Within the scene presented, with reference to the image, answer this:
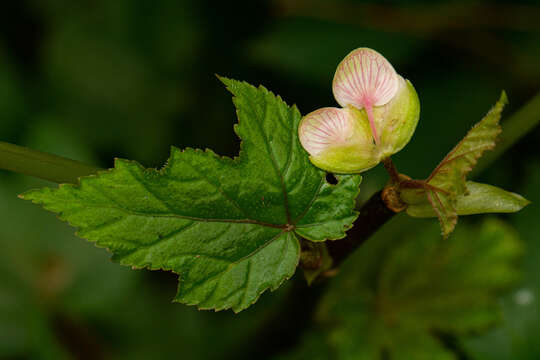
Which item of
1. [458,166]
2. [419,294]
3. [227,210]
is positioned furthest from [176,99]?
[458,166]

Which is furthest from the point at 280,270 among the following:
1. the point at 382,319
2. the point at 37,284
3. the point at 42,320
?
the point at 37,284

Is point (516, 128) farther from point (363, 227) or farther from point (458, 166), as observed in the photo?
point (363, 227)

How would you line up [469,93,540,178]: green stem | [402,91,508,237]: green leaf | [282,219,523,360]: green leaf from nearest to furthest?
1. [402,91,508,237]: green leaf
2. [469,93,540,178]: green stem
3. [282,219,523,360]: green leaf

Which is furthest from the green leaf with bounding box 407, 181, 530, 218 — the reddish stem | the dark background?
the dark background

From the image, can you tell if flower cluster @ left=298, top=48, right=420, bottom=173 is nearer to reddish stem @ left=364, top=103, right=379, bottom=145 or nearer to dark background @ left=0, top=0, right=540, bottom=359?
reddish stem @ left=364, top=103, right=379, bottom=145

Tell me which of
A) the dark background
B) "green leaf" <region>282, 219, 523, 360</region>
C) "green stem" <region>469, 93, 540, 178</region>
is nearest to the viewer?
"green stem" <region>469, 93, 540, 178</region>
